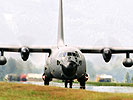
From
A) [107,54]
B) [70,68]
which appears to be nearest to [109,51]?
[107,54]

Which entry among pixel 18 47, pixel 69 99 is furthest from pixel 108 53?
pixel 69 99

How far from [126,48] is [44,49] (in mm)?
9762

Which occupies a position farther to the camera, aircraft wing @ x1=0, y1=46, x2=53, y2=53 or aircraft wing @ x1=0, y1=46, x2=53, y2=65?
aircraft wing @ x1=0, y1=46, x2=53, y2=53

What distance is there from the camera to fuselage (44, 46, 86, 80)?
23663 millimetres

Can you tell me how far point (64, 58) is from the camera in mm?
24484

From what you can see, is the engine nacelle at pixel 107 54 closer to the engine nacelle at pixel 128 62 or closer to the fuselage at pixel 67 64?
the engine nacelle at pixel 128 62

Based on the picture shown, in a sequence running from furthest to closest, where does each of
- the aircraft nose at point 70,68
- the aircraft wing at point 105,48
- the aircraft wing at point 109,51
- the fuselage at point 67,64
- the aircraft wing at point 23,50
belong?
the aircraft wing at point 105,48, the aircraft wing at point 109,51, the aircraft wing at point 23,50, the fuselage at point 67,64, the aircraft nose at point 70,68

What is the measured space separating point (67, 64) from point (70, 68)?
0.43m

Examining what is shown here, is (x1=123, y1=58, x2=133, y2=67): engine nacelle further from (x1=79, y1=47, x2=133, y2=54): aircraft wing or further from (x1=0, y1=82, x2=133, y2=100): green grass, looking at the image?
(x1=0, y1=82, x2=133, y2=100): green grass

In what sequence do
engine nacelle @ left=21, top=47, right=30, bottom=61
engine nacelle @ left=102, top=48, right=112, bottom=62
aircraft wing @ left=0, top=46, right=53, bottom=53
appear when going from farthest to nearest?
aircraft wing @ left=0, top=46, right=53, bottom=53, engine nacelle @ left=102, top=48, right=112, bottom=62, engine nacelle @ left=21, top=47, right=30, bottom=61

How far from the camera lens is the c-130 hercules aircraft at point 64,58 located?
24172 mm

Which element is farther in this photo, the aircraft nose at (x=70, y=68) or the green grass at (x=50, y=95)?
the aircraft nose at (x=70, y=68)

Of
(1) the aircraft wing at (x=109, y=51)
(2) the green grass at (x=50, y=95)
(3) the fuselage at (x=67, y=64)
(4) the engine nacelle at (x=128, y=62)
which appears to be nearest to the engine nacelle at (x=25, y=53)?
(3) the fuselage at (x=67, y=64)

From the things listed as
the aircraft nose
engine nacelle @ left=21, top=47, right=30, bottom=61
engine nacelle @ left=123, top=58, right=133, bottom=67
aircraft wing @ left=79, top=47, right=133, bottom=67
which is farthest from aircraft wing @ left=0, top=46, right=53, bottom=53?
engine nacelle @ left=123, top=58, right=133, bottom=67
